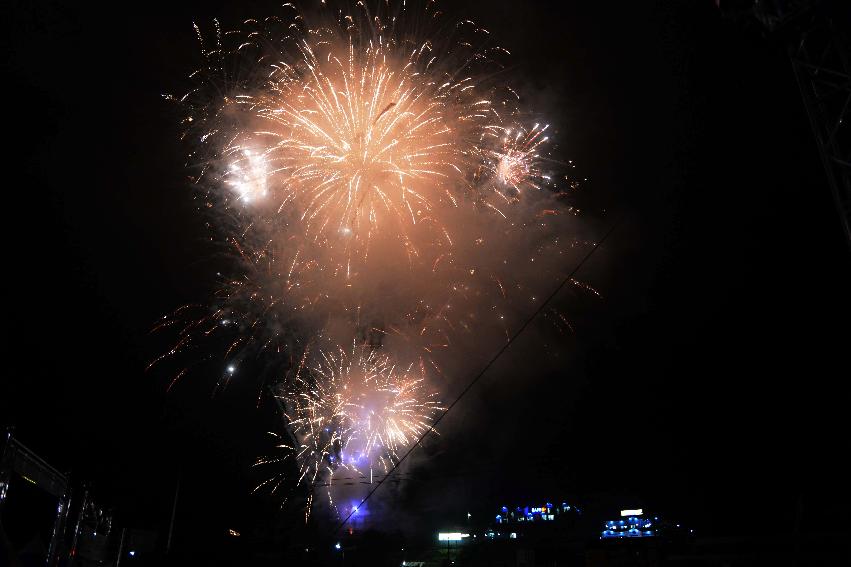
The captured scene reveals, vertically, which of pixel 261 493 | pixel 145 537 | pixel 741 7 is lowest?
pixel 145 537

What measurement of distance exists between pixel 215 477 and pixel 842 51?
97.0 ft

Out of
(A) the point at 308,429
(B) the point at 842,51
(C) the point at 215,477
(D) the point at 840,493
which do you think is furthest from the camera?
(C) the point at 215,477

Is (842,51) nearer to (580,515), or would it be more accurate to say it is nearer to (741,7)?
(741,7)

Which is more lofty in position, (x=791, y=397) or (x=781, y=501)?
(x=791, y=397)

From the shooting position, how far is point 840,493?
1372 centimetres

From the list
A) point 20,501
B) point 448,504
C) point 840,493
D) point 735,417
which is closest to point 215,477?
point 448,504

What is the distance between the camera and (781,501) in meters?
16.4

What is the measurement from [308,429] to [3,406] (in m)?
8.10

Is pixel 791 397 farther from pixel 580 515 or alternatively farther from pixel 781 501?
pixel 580 515

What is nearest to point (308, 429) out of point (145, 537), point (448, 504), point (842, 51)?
point (145, 537)

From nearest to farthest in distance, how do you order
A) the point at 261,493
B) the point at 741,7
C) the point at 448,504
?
1. the point at 741,7
2. the point at 261,493
3. the point at 448,504

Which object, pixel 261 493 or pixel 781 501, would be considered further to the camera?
pixel 261 493

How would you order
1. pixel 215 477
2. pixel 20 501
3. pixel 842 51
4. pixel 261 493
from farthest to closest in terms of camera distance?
pixel 261 493 → pixel 215 477 → pixel 20 501 → pixel 842 51

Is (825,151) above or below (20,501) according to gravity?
above
